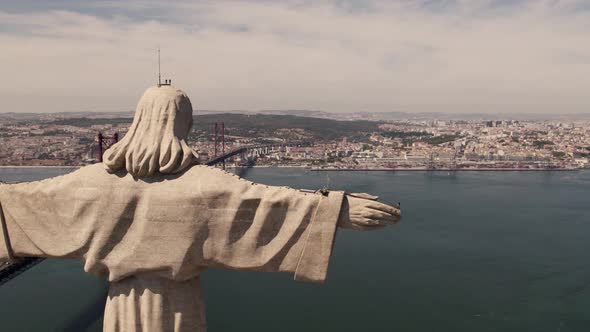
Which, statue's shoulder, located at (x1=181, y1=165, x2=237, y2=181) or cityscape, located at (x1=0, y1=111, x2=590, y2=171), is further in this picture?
cityscape, located at (x1=0, y1=111, x2=590, y2=171)

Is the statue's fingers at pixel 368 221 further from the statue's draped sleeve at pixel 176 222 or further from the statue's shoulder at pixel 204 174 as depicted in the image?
the statue's shoulder at pixel 204 174

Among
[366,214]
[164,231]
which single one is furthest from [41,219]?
[366,214]

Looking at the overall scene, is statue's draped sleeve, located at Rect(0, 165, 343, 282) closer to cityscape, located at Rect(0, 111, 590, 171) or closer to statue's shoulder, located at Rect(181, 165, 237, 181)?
statue's shoulder, located at Rect(181, 165, 237, 181)

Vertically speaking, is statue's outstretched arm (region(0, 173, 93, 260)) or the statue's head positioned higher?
the statue's head

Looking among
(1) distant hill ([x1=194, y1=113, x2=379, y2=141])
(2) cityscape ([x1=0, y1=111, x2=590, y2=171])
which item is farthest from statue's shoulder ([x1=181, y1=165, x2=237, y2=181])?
(1) distant hill ([x1=194, y1=113, x2=379, y2=141])

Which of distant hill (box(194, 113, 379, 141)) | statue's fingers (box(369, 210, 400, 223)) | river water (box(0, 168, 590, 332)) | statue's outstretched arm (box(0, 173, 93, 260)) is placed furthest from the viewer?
distant hill (box(194, 113, 379, 141))

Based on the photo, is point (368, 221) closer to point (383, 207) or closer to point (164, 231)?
point (383, 207)

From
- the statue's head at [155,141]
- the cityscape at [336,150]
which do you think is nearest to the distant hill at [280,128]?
the cityscape at [336,150]
